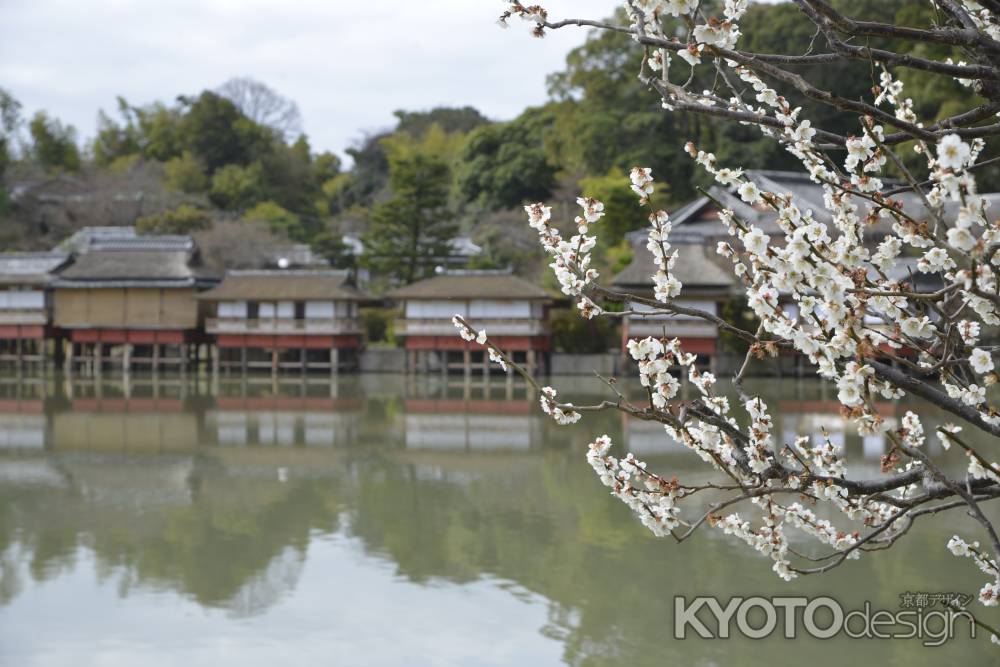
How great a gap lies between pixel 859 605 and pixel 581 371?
22294 millimetres

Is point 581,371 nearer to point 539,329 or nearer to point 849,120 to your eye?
point 539,329

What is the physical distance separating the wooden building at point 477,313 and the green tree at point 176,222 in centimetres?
1080

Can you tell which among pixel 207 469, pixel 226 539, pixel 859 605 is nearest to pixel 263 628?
pixel 226 539

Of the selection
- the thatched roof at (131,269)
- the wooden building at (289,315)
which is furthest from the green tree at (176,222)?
the wooden building at (289,315)

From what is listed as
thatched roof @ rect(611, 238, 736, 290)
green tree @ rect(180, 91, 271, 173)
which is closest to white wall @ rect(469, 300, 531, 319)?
thatched roof @ rect(611, 238, 736, 290)

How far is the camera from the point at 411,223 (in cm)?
3188

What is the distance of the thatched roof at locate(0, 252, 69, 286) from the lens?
3020 cm

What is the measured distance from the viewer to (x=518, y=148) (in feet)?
120

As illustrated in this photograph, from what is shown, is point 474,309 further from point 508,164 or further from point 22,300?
point 22,300

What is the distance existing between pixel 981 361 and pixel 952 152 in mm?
652

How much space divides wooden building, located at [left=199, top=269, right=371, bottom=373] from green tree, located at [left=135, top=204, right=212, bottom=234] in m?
6.80

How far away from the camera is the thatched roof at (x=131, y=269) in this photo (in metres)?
29.9

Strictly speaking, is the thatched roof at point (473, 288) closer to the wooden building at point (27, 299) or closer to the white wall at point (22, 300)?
the wooden building at point (27, 299)

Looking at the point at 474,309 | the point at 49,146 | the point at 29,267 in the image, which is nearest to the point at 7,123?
the point at 49,146
